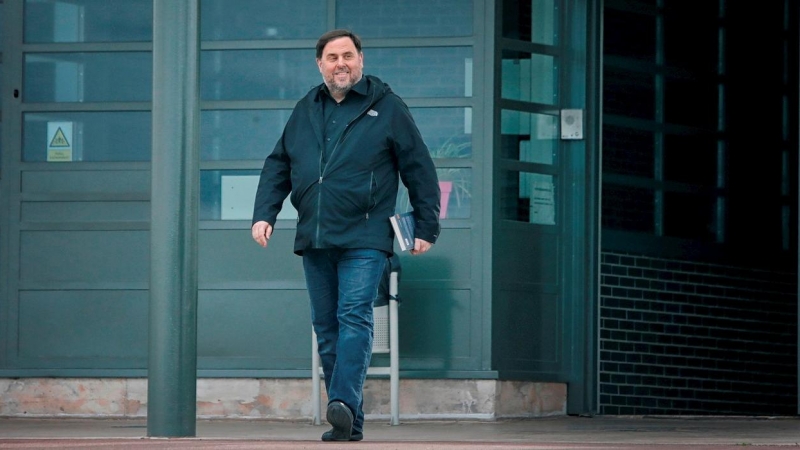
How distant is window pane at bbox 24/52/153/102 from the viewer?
1002cm

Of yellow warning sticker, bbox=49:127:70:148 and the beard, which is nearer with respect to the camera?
the beard

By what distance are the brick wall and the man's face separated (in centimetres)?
397

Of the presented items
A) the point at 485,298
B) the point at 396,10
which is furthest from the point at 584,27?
the point at 485,298

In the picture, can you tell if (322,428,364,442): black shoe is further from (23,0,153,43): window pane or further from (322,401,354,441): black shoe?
(23,0,153,43): window pane

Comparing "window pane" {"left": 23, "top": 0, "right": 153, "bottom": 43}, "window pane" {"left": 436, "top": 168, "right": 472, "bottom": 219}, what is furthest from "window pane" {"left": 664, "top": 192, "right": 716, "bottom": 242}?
"window pane" {"left": 23, "top": 0, "right": 153, "bottom": 43}

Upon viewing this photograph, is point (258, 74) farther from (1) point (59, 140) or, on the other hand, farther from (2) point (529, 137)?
(2) point (529, 137)

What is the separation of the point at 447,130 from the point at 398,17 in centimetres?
74

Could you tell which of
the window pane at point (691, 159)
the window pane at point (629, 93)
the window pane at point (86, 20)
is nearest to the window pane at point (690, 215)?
the window pane at point (691, 159)

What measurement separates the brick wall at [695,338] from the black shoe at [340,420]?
4000mm

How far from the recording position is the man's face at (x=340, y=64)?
6.83 m

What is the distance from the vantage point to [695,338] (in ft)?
36.9

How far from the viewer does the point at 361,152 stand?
A: 269 inches

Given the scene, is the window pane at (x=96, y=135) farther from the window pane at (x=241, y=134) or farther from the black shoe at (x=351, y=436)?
the black shoe at (x=351, y=436)

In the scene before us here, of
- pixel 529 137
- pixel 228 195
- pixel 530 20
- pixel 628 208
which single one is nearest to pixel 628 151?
pixel 628 208
